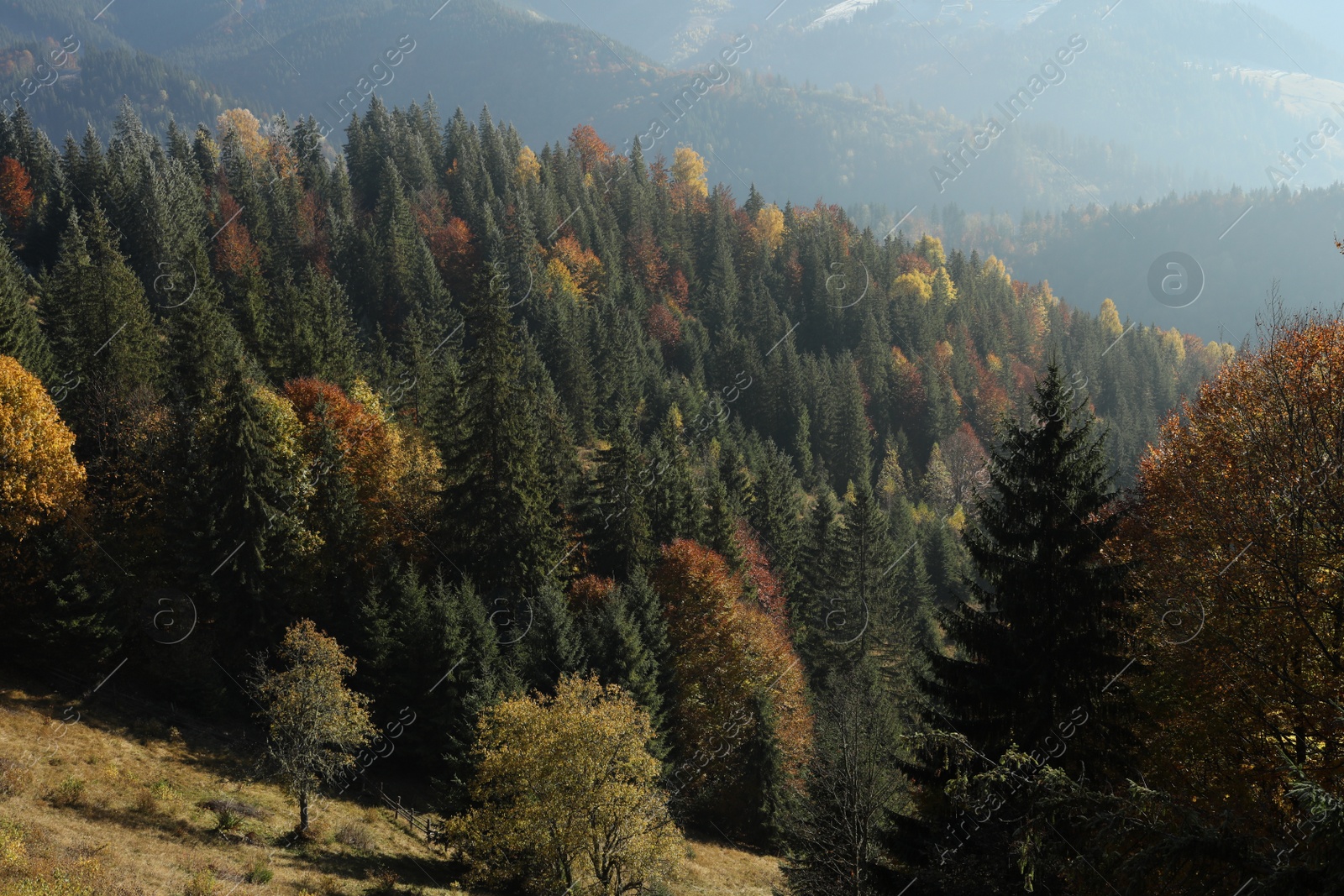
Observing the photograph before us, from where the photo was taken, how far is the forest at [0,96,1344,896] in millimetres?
14695

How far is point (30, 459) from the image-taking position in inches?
1328

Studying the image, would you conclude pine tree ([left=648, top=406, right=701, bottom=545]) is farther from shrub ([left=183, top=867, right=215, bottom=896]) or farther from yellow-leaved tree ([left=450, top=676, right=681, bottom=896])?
shrub ([left=183, top=867, right=215, bottom=896])

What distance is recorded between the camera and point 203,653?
3619 cm

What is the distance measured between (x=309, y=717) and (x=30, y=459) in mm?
17176

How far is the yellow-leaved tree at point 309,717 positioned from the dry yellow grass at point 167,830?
5.92ft

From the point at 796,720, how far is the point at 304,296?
149 feet

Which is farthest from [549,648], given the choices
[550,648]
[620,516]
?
[620,516]

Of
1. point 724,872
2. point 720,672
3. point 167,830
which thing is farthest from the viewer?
point 720,672

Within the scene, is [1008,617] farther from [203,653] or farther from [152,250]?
[152,250]

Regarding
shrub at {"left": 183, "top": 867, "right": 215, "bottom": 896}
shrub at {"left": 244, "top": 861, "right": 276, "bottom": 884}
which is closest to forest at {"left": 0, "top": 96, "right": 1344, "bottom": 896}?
shrub at {"left": 244, "top": 861, "right": 276, "bottom": 884}

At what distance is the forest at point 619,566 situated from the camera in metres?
14.7

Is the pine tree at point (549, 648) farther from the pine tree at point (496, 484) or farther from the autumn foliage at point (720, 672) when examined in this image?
the autumn foliage at point (720, 672)

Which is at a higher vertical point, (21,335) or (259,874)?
(21,335)

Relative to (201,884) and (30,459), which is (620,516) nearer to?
(30,459)
